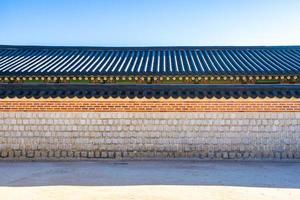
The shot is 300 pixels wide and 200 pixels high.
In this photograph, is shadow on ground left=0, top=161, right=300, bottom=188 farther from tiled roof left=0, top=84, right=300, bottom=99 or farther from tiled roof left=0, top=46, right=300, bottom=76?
tiled roof left=0, top=46, right=300, bottom=76

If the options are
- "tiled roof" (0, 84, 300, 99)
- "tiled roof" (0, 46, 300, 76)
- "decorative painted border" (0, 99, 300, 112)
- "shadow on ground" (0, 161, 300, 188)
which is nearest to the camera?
"shadow on ground" (0, 161, 300, 188)

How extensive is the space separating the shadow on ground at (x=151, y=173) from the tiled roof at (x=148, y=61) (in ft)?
8.19

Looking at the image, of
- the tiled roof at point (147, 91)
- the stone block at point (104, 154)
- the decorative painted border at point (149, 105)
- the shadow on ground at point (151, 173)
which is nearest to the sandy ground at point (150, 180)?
the shadow on ground at point (151, 173)

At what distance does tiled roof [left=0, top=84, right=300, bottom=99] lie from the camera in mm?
7793

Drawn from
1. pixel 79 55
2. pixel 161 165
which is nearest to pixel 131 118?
pixel 161 165

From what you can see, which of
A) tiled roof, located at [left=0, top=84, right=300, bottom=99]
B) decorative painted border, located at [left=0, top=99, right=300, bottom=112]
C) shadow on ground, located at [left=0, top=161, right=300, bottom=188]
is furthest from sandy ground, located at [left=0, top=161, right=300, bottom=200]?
tiled roof, located at [left=0, top=84, right=300, bottom=99]

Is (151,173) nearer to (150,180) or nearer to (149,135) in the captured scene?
(150,180)

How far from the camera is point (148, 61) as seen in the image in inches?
409

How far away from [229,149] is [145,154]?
2419 millimetres

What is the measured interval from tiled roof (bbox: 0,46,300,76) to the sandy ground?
2.55m

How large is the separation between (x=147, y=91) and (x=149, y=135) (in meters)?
1.34

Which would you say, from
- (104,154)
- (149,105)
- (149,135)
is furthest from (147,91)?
(104,154)

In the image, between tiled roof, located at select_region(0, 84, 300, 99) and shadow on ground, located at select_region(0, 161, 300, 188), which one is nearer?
shadow on ground, located at select_region(0, 161, 300, 188)

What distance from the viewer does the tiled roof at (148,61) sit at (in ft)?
27.6
